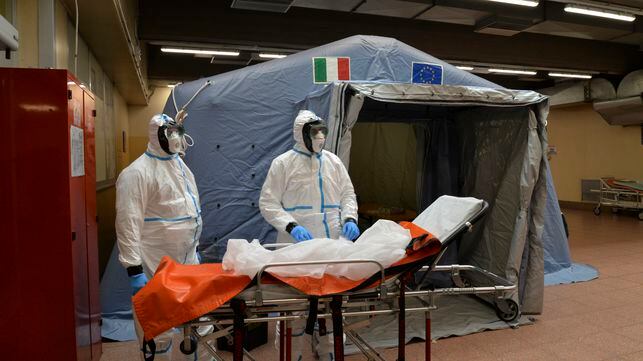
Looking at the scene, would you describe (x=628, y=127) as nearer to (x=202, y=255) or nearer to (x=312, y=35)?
(x=312, y=35)

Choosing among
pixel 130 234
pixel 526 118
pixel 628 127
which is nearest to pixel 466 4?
pixel 526 118

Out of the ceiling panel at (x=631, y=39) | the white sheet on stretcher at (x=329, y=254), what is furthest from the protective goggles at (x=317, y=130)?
the ceiling panel at (x=631, y=39)

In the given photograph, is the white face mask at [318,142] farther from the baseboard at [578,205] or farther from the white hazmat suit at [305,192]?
the baseboard at [578,205]

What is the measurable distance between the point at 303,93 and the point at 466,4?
9.12 ft

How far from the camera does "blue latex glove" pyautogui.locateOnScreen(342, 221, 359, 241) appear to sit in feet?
8.74

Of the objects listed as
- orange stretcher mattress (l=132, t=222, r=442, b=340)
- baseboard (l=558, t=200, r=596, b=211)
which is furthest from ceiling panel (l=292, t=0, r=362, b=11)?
baseboard (l=558, t=200, r=596, b=211)

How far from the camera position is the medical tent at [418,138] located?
10.7 feet

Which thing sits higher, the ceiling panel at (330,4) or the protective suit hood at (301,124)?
the ceiling panel at (330,4)

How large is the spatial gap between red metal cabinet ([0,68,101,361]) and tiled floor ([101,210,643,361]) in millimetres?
911

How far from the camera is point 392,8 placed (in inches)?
223

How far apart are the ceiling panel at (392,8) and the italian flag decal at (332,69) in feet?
6.79

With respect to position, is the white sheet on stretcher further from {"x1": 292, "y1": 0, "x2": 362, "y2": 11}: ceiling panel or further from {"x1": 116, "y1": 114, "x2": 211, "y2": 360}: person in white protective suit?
{"x1": 292, "y1": 0, "x2": 362, "y2": 11}: ceiling panel

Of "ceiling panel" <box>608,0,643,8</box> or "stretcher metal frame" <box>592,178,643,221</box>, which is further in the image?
"stretcher metal frame" <box>592,178,643,221</box>

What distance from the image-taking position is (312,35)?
6078 mm
